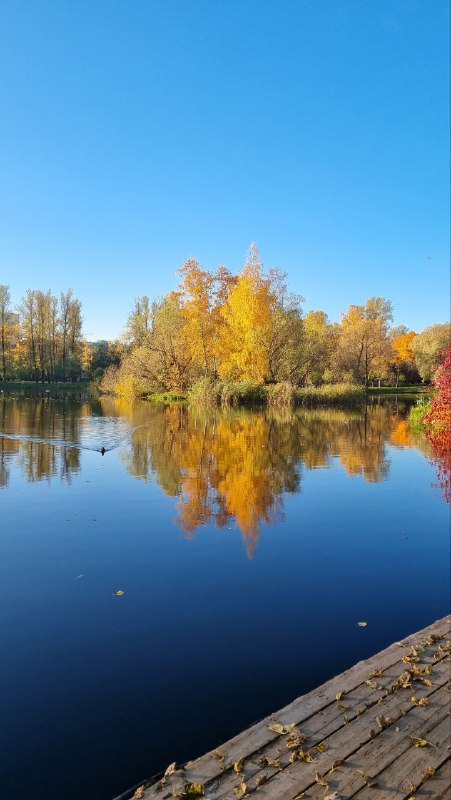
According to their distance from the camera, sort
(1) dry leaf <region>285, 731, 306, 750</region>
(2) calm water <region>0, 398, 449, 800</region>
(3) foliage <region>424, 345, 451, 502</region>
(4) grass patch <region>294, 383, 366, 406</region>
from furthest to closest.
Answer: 1. (4) grass patch <region>294, 383, 366, 406</region>
2. (3) foliage <region>424, 345, 451, 502</region>
3. (2) calm water <region>0, 398, 449, 800</region>
4. (1) dry leaf <region>285, 731, 306, 750</region>

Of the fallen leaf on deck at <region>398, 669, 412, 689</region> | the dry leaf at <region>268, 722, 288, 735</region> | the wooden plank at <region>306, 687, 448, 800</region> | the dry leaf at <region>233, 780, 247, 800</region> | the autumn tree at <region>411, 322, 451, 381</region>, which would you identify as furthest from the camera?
the autumn tree at <region>411, 322, 451, 381</region>

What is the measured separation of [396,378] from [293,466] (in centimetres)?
6508

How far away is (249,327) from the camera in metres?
43.8

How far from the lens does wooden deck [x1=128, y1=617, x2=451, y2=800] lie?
3131 mm

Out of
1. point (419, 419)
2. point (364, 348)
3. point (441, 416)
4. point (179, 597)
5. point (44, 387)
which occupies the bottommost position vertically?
point (179, 597)

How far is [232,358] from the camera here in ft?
149

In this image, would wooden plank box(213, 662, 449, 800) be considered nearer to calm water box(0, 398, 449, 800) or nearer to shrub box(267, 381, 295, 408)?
calm water box(0, 398, 449, 800)

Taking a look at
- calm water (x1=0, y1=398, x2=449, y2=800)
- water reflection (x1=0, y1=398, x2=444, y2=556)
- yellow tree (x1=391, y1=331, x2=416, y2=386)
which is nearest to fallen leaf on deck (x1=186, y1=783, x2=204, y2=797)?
calm water (x1=0, y1=398, x2=449, y2=800)

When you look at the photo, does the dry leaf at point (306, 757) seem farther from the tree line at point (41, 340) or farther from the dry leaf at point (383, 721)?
the tree line at point (41, 340)

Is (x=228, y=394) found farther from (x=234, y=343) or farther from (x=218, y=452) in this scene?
(x=218, y=452)

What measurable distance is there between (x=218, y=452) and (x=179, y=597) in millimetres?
11836

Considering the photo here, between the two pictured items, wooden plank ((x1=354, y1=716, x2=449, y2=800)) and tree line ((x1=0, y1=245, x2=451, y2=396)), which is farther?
tree line ((x1=0, y1=245, x2=451, y2=396))

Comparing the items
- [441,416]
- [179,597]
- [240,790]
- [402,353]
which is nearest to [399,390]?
[402,353]

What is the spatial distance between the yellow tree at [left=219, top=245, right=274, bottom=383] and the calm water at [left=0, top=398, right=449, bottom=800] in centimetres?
2955
